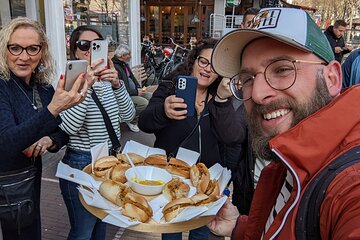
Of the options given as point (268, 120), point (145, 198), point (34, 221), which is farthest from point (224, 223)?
point (34, 221)

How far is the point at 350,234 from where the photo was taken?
0.66m

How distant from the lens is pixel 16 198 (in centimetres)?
187

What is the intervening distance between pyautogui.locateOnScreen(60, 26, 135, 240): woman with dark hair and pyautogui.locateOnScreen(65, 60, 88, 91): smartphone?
33 cm

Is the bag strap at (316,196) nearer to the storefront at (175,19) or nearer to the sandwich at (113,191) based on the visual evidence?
the sandwich at (113,191)

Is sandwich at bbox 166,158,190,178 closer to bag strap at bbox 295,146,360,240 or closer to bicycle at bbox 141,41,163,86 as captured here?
bag strap at bbox 295,146,360,240

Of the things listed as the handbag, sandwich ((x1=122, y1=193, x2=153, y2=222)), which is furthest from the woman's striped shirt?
sandwich ((x1=122, y1=193, x2=153, y2=222))

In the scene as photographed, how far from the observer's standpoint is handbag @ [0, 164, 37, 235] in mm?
1829

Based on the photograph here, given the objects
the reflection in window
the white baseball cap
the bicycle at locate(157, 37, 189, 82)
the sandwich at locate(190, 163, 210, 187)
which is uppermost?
the reflection in window

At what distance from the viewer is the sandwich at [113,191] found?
1.57 meters

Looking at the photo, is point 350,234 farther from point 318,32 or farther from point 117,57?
point 117,57

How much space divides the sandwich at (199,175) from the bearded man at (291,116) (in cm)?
29

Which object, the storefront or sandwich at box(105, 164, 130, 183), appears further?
the storefront

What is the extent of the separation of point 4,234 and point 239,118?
1.74 metres

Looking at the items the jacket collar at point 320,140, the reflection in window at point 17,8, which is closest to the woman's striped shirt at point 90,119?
the jacket collar at point 320,140
